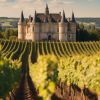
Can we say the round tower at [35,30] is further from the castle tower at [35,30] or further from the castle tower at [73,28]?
the castle tower at [73,28]

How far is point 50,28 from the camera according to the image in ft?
504

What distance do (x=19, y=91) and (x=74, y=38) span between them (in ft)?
349

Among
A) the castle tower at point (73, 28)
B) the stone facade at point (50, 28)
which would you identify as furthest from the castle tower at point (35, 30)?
the castle tower at point (73, 28)

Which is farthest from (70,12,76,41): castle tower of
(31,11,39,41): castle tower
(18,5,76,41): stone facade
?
(31,11,39,41): castle tower

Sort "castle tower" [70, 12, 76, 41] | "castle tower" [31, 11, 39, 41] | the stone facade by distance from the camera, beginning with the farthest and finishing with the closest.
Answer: "castle tower" [70, 12, 76, 41]
the stone facade
"castle tower" [31, 11, 39, 41]

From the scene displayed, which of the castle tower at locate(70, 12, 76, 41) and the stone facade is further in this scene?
the castle tower at locate(70, 12, 76, 41)

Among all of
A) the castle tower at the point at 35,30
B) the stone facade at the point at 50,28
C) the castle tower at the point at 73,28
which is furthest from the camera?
the castle tower at the point at 73,28

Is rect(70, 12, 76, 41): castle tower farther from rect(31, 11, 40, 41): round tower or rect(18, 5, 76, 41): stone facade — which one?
rect(31, 11, 40, 41): round tower

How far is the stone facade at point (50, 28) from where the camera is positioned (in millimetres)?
152500

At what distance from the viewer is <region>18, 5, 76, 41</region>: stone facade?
15250 centimetres

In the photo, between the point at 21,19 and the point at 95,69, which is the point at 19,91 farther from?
the point at 21,19

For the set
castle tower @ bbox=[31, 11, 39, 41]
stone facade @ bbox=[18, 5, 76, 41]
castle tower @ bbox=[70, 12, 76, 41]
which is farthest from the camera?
castle tower @ bbox=[70, 12, 76, 41]

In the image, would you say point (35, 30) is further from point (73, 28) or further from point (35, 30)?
point (73, 28)

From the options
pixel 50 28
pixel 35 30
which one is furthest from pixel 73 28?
pixel 35 30
